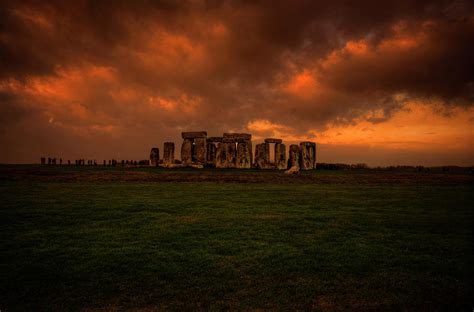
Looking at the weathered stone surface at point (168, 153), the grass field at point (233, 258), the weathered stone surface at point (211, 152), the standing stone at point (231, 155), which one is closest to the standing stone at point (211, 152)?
the weathered stone surface at point (211, 152)

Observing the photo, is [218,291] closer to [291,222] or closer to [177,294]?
[177,294]

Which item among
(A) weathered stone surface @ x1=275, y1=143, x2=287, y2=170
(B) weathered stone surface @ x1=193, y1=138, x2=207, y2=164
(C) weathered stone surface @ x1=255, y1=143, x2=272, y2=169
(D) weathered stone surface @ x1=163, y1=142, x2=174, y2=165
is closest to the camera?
(B) weathered stone surface @ x1=193, y1=138, x2=207, y2=164

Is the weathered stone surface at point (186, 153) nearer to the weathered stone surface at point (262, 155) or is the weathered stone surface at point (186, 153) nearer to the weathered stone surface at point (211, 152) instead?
the weathered stone surface at point (211, 152)

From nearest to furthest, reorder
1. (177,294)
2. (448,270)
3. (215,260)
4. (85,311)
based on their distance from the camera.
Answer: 1. (85,311)
2. (177,294)
3. (448,270)
4. (215,260)

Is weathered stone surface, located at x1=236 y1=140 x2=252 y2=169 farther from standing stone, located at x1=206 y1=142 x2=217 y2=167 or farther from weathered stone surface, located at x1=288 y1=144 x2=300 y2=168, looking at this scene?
weathered stone surface, located at x1=288 y1=144 x2=300 y2=168

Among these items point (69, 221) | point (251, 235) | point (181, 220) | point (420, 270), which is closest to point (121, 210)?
point (69, 221)

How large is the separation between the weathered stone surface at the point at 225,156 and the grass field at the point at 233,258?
1735 centimetres

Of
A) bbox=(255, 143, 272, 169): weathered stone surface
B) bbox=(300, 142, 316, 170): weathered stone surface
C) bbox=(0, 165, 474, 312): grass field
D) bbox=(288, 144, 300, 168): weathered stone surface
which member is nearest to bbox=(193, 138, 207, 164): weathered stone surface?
bbox=(255, 143, 272, 169): weathered stone surface

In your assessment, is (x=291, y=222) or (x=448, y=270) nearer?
(x=448, y=270)

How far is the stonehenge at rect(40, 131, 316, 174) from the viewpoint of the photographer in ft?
82.9

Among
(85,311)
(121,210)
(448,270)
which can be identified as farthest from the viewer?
(121,210)

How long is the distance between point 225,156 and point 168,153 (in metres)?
4.93

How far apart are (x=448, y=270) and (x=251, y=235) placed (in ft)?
9.19

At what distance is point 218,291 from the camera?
3.25 metres
